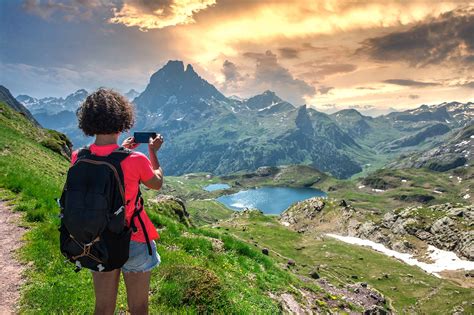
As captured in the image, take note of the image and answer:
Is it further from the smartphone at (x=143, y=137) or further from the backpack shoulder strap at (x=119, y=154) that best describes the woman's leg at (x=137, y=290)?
the smartphone at (x=143, y=137)

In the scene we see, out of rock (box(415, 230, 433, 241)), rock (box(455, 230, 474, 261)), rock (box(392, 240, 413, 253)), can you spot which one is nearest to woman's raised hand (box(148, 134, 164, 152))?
rock (box(392, 240, 413, 253))

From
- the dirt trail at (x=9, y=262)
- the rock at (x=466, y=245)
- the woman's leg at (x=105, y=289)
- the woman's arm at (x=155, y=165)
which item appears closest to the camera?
the woman's leg at (x=105, y=289)

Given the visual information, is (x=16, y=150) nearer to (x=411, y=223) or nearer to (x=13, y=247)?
(x=13, y=247)

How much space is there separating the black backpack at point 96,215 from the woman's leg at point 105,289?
383mm

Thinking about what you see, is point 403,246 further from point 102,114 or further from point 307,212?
point 102,114

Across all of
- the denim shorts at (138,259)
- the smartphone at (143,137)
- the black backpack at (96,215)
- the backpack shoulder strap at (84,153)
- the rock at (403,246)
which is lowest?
the rock at (403,246)

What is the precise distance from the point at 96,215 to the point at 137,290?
82.2 inches

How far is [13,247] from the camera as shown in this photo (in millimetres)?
13844

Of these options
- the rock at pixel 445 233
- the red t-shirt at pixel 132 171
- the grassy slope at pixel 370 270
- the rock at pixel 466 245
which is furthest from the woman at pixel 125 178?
the rock at pixel 445 233

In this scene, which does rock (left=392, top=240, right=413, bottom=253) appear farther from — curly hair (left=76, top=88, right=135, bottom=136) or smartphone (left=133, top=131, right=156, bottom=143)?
curly hair (left=76, top=88, right=135, bottom=136)

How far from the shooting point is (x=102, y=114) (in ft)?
23.6

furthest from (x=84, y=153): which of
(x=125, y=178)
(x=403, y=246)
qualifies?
(x=403, y=246)

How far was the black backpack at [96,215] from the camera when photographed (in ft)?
21.8

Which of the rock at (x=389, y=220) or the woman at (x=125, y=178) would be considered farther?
the rock at (x=389, y=220)
